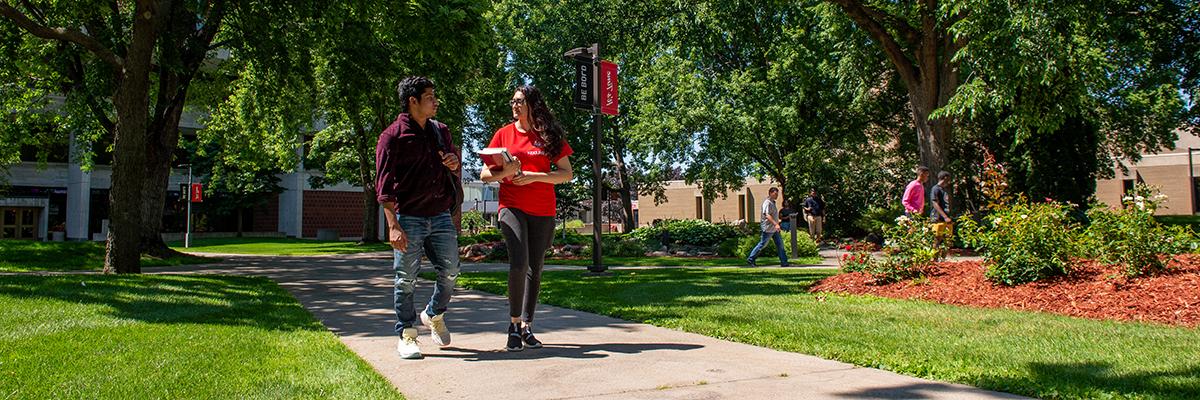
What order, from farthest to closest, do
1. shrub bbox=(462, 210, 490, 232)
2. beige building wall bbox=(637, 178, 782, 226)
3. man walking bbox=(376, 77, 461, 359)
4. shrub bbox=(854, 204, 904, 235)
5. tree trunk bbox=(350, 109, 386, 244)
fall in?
beige building wall bbox=(637, 178, 782, 226) → shrub bbox=(462, 210, 490, 232) → tree trunk bbox=(350, 109, 386, 244) → shrub bbox=(854, 204, 904, 235) → man walking bbox=(376, 77, 461, 359)

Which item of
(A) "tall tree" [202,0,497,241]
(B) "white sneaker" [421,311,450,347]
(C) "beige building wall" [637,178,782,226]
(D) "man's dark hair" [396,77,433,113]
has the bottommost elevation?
(B) "white sneaker" [421,311,450,347]

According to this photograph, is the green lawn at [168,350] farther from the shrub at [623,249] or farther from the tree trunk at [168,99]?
the shrub at [623,249]

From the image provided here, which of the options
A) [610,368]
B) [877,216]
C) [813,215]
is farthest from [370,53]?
[877,216]

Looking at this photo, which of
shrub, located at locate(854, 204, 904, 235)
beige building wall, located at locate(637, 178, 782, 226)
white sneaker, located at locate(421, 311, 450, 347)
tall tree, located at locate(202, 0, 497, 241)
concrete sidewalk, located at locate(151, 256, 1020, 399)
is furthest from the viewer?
beige building wall, located at locate(637, 178, 782, 226)

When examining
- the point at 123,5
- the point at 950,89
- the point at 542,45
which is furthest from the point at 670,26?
the point at 123,5

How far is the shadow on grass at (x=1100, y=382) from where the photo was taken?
132 inches

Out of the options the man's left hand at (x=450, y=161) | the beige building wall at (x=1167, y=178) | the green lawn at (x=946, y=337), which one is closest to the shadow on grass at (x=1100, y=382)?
the green lawn at (x=946, y=337)

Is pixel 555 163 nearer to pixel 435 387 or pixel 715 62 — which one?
pixel 435 387

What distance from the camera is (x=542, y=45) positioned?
3319cm

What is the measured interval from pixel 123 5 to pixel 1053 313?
19.5 metres

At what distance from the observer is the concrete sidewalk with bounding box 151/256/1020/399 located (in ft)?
11.5

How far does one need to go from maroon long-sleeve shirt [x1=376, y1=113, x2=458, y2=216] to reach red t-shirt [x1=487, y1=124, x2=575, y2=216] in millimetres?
426

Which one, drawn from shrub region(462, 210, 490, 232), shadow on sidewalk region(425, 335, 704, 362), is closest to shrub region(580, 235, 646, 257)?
shadow on sidewalk region(425, 335, 704, 362)

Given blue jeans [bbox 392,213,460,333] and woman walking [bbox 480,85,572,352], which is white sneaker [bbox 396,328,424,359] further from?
woman walking [bbox 480,85,572,352]
